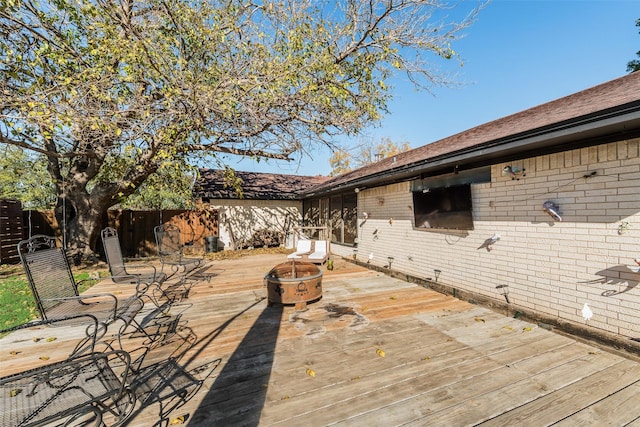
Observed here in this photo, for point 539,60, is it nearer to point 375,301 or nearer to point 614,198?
point 614,198

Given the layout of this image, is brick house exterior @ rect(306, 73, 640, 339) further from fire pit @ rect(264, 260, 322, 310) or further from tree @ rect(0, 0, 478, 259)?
tree @ rect(0, 0, 478, 259)

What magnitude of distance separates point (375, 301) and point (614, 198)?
3.70m

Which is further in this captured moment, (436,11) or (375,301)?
(436,11)

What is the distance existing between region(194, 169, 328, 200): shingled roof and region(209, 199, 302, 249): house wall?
0.42 metres

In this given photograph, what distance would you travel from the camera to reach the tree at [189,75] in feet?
19.1

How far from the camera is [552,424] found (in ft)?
6.80

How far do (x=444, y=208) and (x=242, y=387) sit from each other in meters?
5.07

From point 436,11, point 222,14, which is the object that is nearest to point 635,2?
point 436,11

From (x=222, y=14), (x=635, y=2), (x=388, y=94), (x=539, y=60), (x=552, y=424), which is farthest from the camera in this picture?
(x=388, y=94)

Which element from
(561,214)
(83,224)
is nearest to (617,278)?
(561,214)

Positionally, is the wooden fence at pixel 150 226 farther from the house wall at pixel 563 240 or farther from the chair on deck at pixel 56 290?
the house wall at pixel 563 240

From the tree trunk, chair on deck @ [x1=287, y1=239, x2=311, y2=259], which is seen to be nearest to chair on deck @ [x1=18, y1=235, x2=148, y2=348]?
chair on deck @ [x1=287, y1=239, x2=311, y2=259]

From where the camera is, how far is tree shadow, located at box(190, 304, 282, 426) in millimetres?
2166

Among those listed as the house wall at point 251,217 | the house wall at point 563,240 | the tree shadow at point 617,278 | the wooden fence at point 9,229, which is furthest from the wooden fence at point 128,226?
the tree shadow at point 617,278
